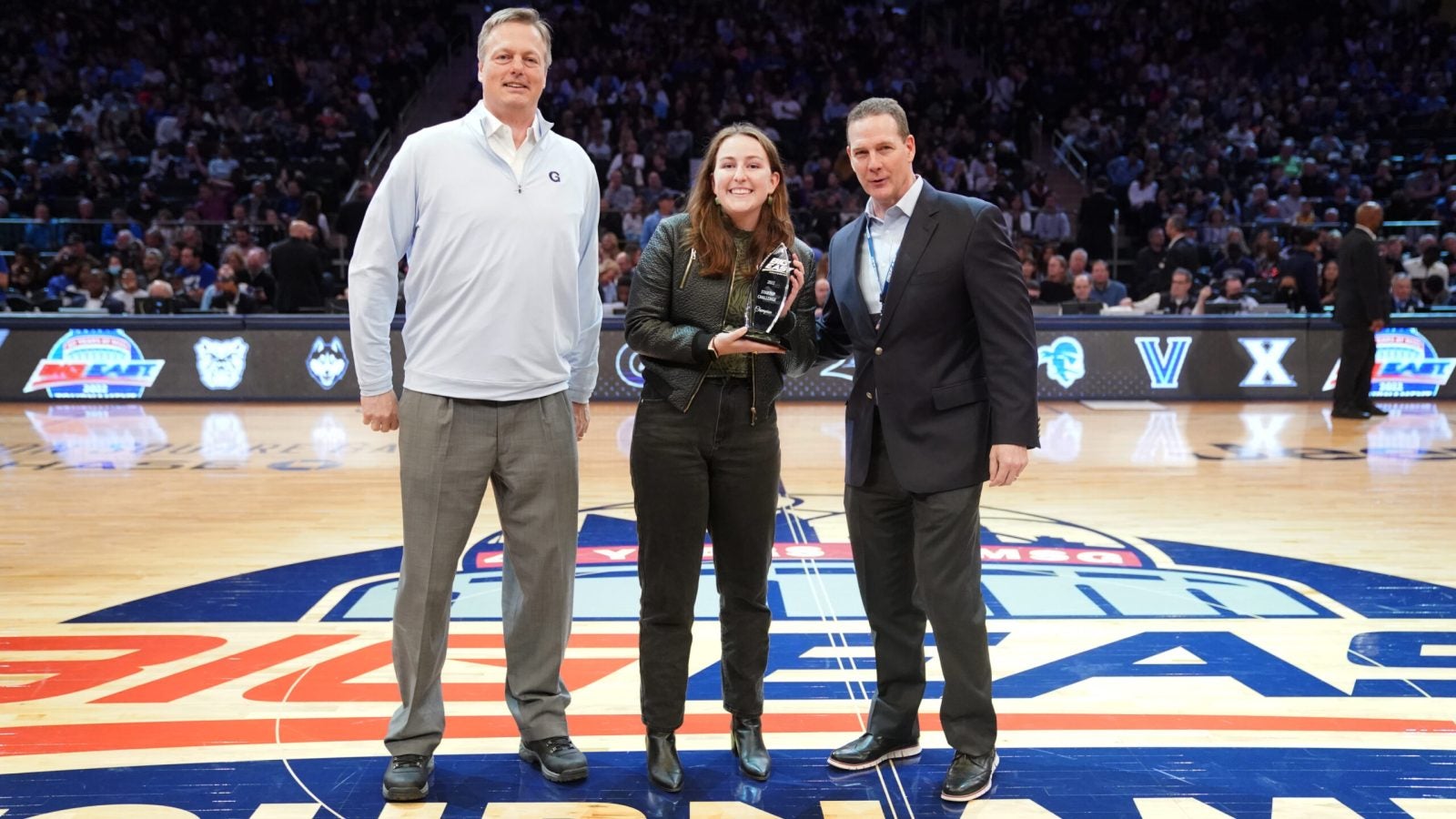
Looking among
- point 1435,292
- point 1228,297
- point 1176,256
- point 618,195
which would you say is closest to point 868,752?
point 1176,256

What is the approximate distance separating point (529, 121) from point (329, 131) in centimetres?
1462

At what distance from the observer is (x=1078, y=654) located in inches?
163

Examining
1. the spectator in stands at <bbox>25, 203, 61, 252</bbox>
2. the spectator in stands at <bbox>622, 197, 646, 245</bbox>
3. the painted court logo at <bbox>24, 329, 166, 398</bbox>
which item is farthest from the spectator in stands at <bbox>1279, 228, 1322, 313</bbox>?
the spectator in stands at <bbox>25, 203, 61, 252</bbox>

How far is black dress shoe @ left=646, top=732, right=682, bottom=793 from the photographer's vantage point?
3.10m

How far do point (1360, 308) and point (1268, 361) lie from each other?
1.38 m

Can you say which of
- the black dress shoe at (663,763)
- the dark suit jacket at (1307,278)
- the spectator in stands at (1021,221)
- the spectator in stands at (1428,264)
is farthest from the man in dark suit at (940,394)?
the spectator in stands at (1021,221)

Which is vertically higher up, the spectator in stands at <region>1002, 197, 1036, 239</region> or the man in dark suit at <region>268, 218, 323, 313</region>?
the spectator in stands at <region>1002, 197, 1036, 239</region>

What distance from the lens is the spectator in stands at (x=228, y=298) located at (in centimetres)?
1148

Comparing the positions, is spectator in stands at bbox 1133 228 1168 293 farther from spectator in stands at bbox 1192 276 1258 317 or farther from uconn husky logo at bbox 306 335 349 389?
uconn husky logo at bbox 306 335 349 389

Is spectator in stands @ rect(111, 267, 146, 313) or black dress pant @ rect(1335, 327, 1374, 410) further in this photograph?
spectator in stands @ rect(111, 267, 146, 313)

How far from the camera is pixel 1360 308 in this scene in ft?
31.9

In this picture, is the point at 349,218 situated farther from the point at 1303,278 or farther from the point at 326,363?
the point at 1303,278

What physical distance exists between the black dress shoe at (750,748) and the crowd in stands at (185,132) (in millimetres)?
9179

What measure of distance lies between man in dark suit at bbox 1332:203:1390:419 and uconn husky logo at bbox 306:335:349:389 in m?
8.46
